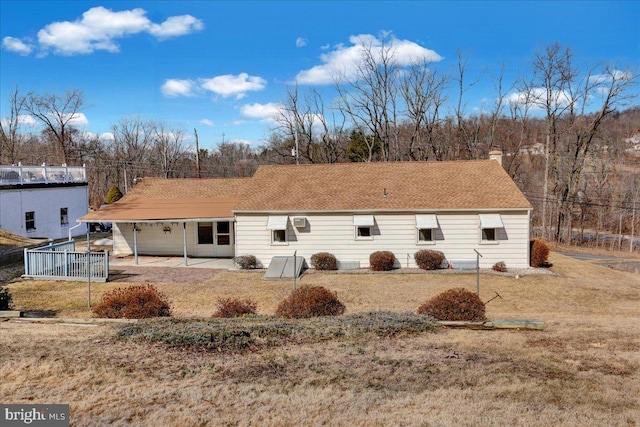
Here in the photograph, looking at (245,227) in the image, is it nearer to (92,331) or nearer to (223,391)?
(92,331)

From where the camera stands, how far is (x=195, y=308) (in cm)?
1393

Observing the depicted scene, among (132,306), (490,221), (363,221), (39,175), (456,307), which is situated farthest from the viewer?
(39,175)

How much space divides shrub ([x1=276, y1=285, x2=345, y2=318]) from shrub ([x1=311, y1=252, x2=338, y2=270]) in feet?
26.4

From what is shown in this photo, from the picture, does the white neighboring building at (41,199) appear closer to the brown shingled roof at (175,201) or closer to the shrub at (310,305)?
the brown shingled roof at (175,201)

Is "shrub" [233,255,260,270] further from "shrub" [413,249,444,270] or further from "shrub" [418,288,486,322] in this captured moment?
"shrub" [418,288,486,322]

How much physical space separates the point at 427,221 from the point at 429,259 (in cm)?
173

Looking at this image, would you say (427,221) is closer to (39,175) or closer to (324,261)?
(324,261)

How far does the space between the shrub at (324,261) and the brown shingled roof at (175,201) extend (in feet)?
15.7

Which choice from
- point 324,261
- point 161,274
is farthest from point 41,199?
point 324,261

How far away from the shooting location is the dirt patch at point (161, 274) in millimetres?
17875

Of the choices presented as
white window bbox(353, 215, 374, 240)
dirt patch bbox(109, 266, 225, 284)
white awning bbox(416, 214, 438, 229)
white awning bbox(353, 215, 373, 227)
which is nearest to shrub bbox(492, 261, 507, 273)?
white awning bbox(416, 214, 438, 229)

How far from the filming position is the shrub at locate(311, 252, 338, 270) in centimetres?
2006

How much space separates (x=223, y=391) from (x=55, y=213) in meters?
27.2

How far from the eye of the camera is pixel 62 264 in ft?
59.5
